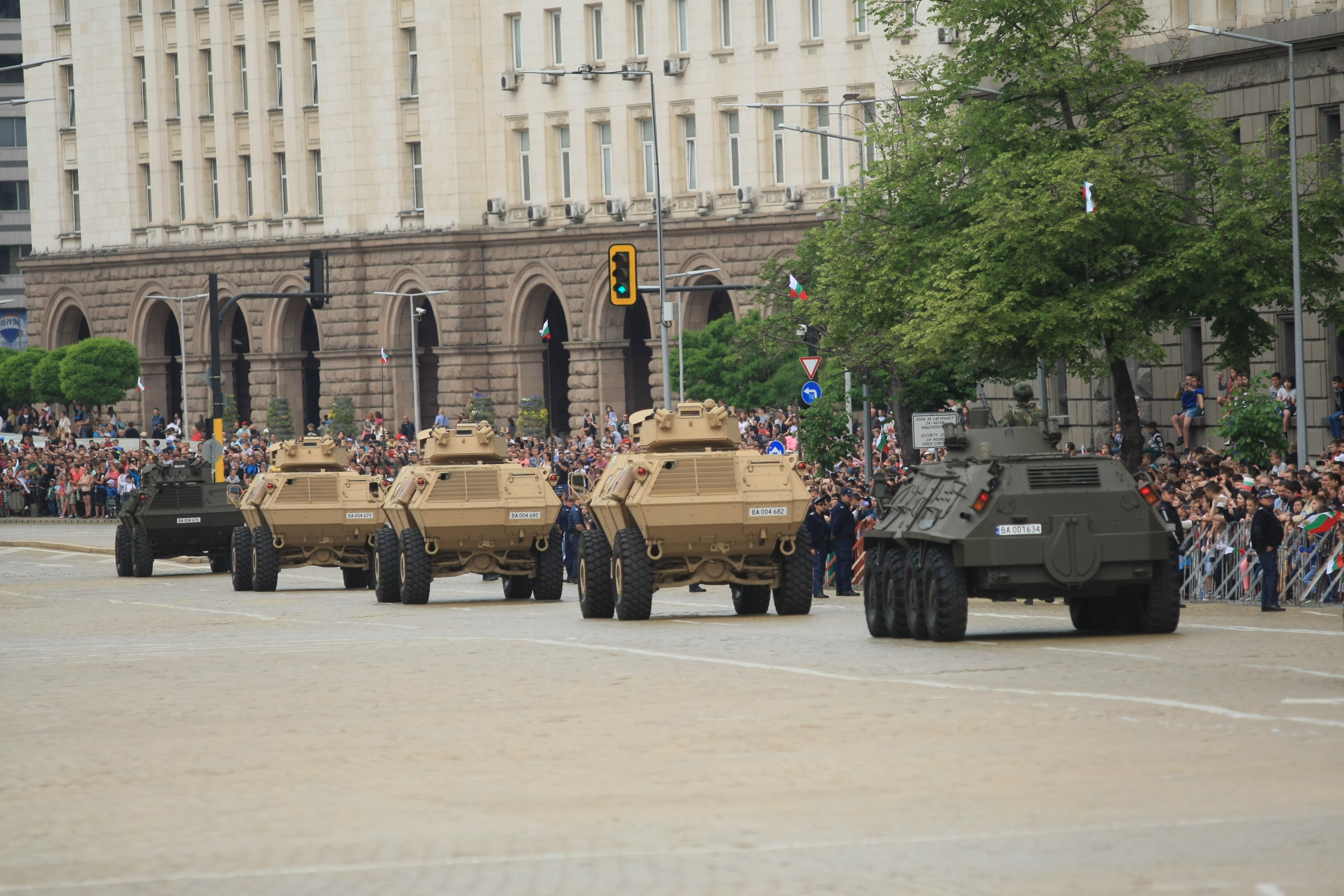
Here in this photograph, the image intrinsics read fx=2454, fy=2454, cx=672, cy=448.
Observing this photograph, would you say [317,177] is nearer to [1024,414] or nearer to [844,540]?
[844,540]

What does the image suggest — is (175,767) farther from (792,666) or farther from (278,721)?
(792,666)

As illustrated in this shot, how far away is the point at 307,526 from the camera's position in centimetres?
3747

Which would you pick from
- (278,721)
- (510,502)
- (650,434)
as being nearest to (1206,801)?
(278,721)

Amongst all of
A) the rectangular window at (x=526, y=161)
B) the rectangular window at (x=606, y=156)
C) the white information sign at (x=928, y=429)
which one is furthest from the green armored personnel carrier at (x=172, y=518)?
the rectangular window at (x=526, y=161)

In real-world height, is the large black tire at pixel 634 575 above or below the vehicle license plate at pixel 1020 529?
below

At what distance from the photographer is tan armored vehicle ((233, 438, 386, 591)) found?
1474 inches

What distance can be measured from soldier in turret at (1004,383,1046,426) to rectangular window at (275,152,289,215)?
6260 centimetres

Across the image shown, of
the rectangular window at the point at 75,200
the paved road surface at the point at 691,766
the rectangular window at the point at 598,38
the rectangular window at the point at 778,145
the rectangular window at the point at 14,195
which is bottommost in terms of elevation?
the paved road surface at the point at 691,766

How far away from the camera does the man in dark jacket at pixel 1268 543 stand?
83.5 ft

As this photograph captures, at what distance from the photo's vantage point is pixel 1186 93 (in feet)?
106

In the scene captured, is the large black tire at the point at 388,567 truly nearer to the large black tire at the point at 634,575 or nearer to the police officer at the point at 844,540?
the police officer at the point at 844,540

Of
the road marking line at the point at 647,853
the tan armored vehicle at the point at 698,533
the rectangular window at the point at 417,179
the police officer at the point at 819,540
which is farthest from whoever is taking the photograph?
the rectangular window at the point at 417,179

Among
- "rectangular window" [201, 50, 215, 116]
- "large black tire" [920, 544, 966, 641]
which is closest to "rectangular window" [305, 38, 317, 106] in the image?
"rectangular window" [201, 50, 215, 116]

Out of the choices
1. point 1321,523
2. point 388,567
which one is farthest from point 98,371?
point 1321,523
